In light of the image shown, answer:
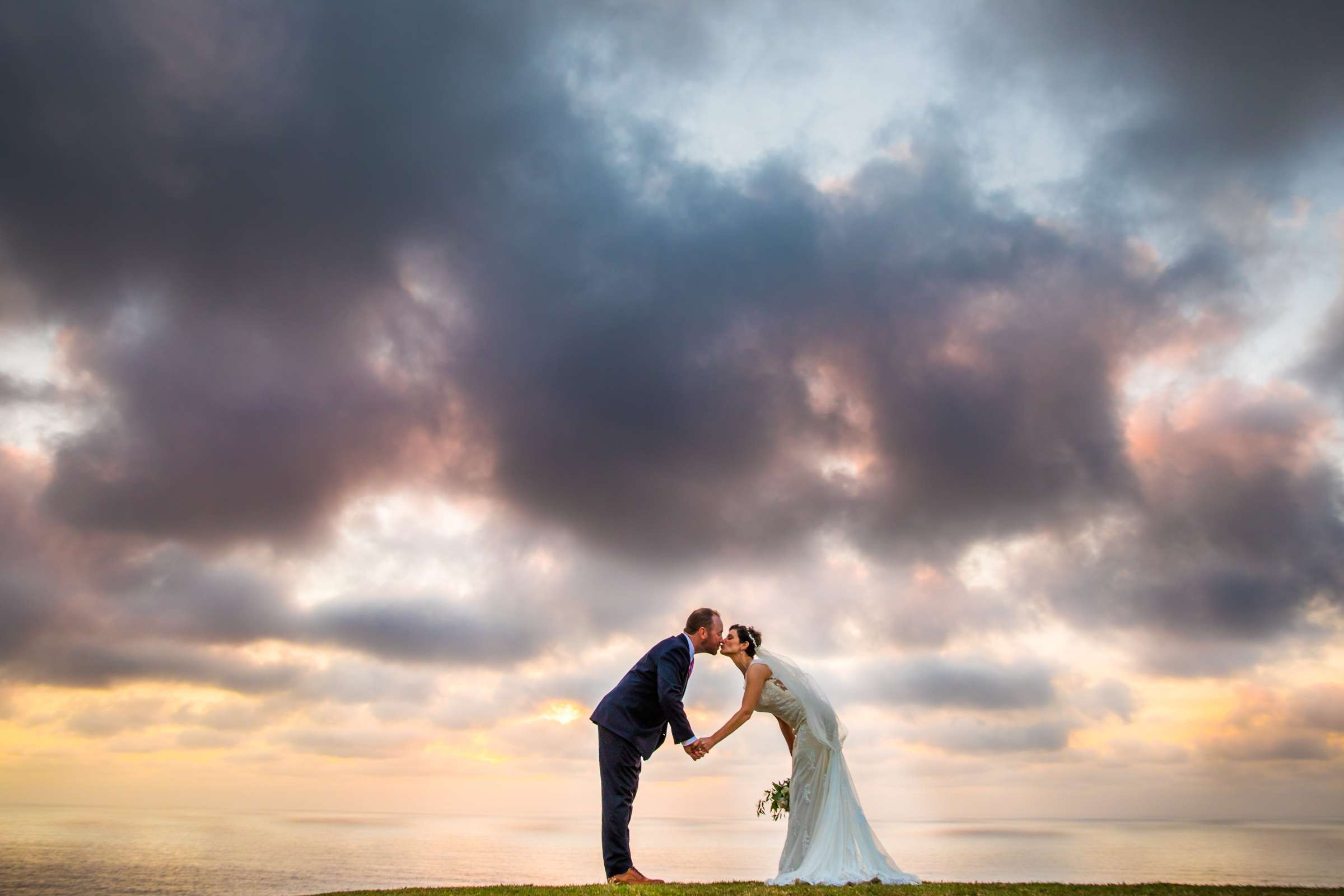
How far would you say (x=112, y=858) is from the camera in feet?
321

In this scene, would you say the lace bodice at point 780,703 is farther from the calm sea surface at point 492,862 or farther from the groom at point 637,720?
the calm sea surface at point 492,862

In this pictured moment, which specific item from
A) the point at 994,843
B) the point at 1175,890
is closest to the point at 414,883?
the point at 1175,890

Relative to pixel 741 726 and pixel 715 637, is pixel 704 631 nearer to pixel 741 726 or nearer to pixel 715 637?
pixel 715 637

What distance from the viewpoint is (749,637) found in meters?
12.7

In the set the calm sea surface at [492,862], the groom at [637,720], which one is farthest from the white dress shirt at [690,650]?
the calm sea surface at [492,862]

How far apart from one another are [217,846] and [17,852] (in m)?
27.3

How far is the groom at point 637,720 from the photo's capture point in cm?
1142

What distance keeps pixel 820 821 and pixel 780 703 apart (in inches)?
64.3

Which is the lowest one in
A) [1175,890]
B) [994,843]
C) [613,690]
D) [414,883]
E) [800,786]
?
[994,843]

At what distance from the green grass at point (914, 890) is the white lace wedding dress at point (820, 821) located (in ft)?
2.74

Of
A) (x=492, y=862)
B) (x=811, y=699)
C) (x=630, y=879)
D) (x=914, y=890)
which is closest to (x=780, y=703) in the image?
(x=811, y=699)

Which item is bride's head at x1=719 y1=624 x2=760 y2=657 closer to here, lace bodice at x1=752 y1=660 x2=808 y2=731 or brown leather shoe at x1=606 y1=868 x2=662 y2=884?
lace bodice at x1=752 y1=660 x2=808 y2=731

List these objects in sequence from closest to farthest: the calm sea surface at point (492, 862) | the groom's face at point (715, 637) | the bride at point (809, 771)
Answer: the bride at point (809, 771) → the groom's face at point (715, 637) → the calm sea surface at point (492, 862)

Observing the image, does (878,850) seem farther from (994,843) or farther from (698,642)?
(994,843)
